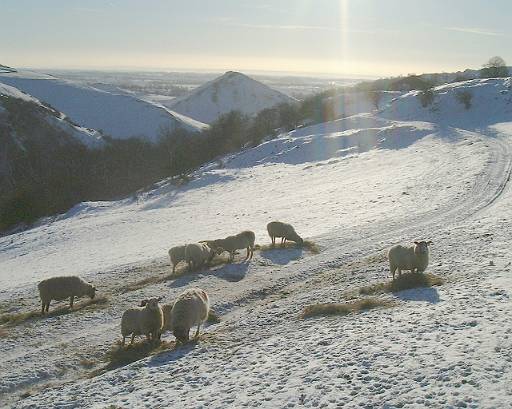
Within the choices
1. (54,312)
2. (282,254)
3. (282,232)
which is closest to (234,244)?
(282,254)

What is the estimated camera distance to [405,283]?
18953 millimetres

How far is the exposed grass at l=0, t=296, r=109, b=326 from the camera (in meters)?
20.9

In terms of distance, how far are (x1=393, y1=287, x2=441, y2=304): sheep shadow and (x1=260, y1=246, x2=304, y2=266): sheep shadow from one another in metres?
8.46

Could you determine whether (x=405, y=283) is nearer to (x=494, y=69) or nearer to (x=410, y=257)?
(x=410, y=257)

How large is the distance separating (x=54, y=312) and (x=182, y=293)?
643 cm

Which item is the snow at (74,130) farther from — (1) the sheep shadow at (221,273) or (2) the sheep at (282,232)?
(1) the sheep shadow at (221,273)

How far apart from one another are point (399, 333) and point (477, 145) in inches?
1810

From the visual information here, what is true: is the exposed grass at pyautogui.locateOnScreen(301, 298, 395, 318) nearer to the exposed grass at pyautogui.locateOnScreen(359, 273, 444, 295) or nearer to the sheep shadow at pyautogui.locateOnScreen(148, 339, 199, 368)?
the exposed grass at pyautogui.locateOnScreen(359, 273, 444, 295)

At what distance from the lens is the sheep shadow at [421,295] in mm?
16500

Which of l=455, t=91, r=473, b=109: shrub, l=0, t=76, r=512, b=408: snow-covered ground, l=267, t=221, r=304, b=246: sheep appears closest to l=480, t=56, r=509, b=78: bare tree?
l=455, t=91, r=473, b=109: shrub

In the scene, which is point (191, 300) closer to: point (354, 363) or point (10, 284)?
point (354, 363)

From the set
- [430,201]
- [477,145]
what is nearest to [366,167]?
[477,145]

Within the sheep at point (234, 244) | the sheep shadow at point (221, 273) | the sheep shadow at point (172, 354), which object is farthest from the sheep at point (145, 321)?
the sheep at point (234, 244)

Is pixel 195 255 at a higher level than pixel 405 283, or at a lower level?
lower
